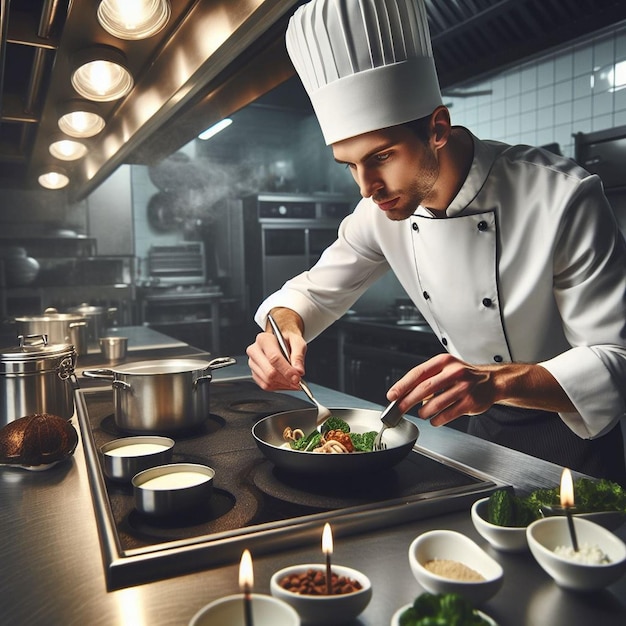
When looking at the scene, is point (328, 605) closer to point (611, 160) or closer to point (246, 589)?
point (246, 589)

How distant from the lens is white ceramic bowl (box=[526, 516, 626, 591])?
1.95 feet

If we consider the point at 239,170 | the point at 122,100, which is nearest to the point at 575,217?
the point at 122,100

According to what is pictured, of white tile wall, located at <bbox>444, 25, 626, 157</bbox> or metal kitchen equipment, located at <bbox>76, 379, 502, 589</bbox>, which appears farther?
white tile wall, located at <bbox>444, 25, 626, 157</bbox>

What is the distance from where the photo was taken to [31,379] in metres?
1.22

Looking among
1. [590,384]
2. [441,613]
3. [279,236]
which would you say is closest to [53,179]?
[279,236]

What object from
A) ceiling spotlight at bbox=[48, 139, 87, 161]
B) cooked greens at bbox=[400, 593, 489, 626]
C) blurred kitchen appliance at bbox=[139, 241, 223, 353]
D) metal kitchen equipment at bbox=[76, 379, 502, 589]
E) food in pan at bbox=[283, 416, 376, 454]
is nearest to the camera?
cooked greens at bbox=[400, 593, 489, 626]

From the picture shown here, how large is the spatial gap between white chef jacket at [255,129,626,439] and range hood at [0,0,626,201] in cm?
52

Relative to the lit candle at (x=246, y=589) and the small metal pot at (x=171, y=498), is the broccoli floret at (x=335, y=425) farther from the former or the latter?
the lit candle at (x=246, y=589)

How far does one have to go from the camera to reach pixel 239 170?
513cm

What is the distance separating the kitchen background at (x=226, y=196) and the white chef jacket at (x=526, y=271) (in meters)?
1.98

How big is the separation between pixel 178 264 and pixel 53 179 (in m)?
1.55

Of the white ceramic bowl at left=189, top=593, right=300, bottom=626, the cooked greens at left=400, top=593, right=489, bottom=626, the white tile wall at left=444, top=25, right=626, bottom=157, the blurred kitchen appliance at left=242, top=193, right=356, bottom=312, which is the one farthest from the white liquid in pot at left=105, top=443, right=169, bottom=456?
the blurred kitchen appliance at left=242, top=193, right=356, bottom=312

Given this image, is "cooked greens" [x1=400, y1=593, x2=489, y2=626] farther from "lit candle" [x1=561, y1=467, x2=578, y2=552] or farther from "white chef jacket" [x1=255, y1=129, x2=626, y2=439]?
"white chef jacket" [x1=255, y1=129, x2=626, y2=439]

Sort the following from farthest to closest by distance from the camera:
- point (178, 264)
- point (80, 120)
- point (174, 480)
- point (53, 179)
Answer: point (178, 264)
point (53, 179)
point (80, 120)
point (174, 480)
